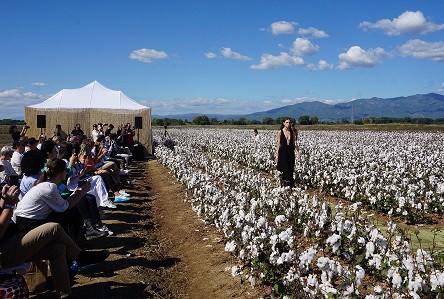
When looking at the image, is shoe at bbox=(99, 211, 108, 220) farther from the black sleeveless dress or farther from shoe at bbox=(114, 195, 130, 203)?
the black sleeveless dress

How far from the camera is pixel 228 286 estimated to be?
219 inches

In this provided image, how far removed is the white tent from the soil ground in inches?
539

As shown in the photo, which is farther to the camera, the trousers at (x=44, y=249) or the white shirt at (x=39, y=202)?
the white shirt at (x=39, y=202)

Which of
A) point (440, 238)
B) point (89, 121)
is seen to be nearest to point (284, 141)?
point (440, 238)

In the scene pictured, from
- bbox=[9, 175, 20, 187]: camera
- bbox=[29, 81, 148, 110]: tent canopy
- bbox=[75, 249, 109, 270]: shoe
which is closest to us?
bbox=[75, 249, 109, 270]: shoe

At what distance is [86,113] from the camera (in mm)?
23938

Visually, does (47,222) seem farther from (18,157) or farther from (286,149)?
(286,149)

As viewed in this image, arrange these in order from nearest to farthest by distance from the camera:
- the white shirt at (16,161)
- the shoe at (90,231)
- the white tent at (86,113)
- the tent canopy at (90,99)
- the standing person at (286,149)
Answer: the shoe at (90,231) < the white shirt at (16,161) < the standing person at (286,149) < the white tent at (86,113) < the tent canopy at (90,99)

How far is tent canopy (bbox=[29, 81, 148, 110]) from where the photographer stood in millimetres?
23997

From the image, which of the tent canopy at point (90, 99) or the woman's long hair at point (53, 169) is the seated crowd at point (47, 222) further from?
the tent canopy at point (90, 99)

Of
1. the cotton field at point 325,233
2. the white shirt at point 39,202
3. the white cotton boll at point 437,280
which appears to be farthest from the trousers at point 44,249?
the white cotton boll at point 437,280

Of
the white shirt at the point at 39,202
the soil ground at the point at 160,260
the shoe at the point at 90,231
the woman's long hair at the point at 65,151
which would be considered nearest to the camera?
the white shirt at the point at 39,202

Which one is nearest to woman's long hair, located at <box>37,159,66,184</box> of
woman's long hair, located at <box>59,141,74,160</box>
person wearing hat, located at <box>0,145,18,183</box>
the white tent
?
woman's long hair, located at <box>59,141,74,160</box>

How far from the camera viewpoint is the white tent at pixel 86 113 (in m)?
23.5
